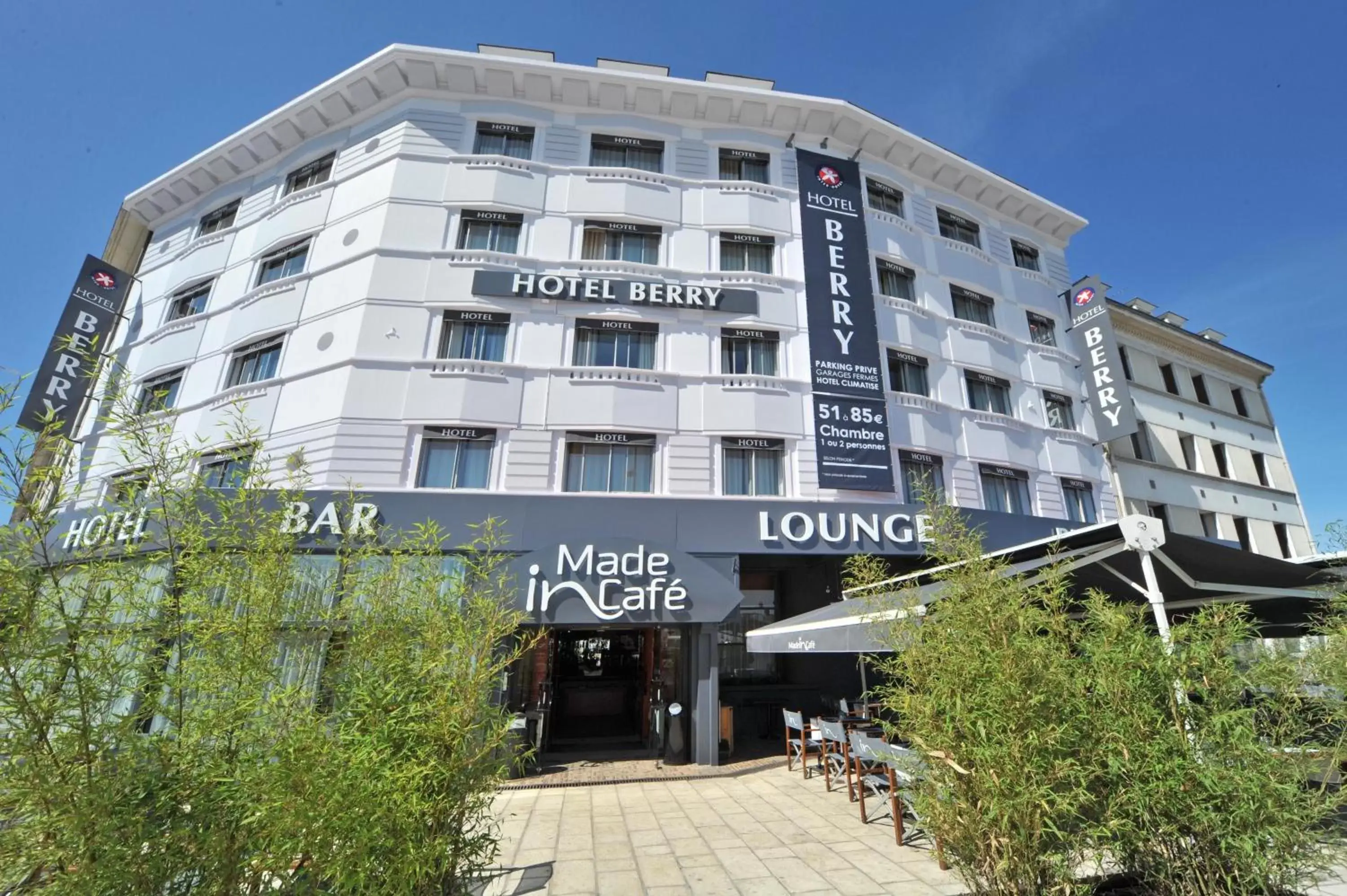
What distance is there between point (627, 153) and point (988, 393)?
1245 cm

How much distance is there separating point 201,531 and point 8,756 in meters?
1.67

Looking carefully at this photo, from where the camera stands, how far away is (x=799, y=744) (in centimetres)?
1016

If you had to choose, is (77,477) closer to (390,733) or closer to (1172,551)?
(390,733)

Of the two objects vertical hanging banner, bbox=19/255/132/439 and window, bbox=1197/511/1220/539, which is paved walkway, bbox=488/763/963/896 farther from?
window, bbox=1197/511/1220/539

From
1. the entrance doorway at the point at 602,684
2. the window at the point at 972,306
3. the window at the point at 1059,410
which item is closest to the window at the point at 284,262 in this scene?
the entrance doorway at the point at 602,684

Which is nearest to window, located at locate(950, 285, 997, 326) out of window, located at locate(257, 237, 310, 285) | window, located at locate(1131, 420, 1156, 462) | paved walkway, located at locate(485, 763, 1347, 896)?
window, located at locate(1131, 420, 1156, 462)

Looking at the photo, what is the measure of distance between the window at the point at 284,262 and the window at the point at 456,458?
6.85 metres

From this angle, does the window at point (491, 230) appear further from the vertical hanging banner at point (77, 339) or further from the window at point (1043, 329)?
the window at point (1043, 329)

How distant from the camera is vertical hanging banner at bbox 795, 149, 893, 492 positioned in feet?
44.7

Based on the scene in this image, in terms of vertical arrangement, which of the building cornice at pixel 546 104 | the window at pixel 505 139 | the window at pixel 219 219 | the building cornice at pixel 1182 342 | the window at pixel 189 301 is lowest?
the window at pixel 189 301

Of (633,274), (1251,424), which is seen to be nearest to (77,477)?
(633,274)

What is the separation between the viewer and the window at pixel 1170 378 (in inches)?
830

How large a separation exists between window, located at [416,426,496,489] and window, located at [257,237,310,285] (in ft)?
22.5

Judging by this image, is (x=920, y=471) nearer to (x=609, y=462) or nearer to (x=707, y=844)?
(x=609, y=462)
